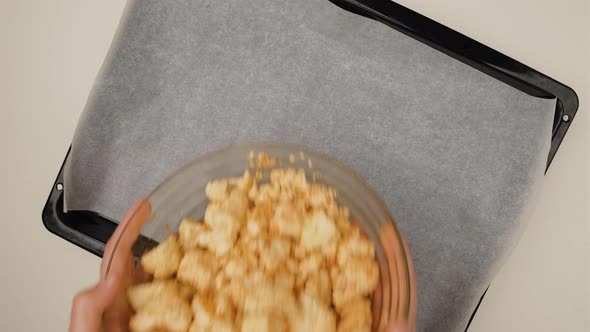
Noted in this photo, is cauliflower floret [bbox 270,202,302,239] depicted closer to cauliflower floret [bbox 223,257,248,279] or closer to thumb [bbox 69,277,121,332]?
cauliflower floret [bbox 223,257,248,279]

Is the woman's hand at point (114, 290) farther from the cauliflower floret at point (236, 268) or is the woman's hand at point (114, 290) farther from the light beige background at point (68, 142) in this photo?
the light beige background at point (68, 142)

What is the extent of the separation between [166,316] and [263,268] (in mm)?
103

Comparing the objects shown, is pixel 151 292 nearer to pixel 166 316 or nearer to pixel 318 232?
pixel 166 316

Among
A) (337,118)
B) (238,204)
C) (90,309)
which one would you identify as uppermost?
(337,118)

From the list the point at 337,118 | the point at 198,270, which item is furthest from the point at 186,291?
the point at 337,118

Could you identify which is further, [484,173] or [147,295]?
[484,173]

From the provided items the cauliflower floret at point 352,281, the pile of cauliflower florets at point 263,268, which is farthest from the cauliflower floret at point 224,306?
the cauliflower floret at point 352,281

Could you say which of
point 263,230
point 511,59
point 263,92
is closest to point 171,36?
point 263,92

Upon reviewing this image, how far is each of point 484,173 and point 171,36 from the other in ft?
1.47

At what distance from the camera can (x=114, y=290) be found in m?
0.54

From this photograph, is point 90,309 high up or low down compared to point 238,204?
down

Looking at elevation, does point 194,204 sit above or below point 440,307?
above

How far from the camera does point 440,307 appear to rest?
65cm

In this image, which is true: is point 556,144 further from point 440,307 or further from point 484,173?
point 440,307
